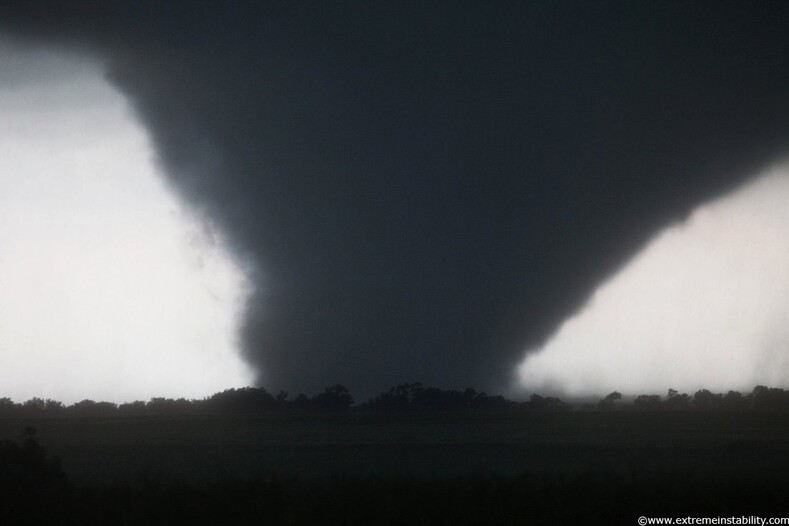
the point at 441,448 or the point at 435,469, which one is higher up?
the point at 441,448

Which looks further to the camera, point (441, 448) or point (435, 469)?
point (441, 448)

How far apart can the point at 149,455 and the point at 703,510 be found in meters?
22.4

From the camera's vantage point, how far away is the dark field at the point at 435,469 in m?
19.2

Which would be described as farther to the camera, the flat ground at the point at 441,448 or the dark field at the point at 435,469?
the flat ground at the point at 441,448

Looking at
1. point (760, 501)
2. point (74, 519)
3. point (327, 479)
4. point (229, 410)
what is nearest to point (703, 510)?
point (760, 501)

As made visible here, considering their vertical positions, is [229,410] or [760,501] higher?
[229,410]

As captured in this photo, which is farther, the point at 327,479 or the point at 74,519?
the point at 327,479

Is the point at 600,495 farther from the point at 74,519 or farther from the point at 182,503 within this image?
the point at 74,519

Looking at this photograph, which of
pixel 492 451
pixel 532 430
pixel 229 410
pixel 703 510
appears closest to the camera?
pixel 703 510

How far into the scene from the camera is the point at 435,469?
2766cm

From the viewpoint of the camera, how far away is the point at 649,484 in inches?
828

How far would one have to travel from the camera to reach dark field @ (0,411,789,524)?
19.2 meters

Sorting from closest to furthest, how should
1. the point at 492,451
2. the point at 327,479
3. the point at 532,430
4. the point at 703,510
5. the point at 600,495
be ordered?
the point at 703,510, the point at 600,495, the point at 327,479, the point at 492,451, the point at 532,430

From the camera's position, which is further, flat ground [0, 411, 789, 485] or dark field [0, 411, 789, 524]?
flat ground [0, 411, 789, 485]
